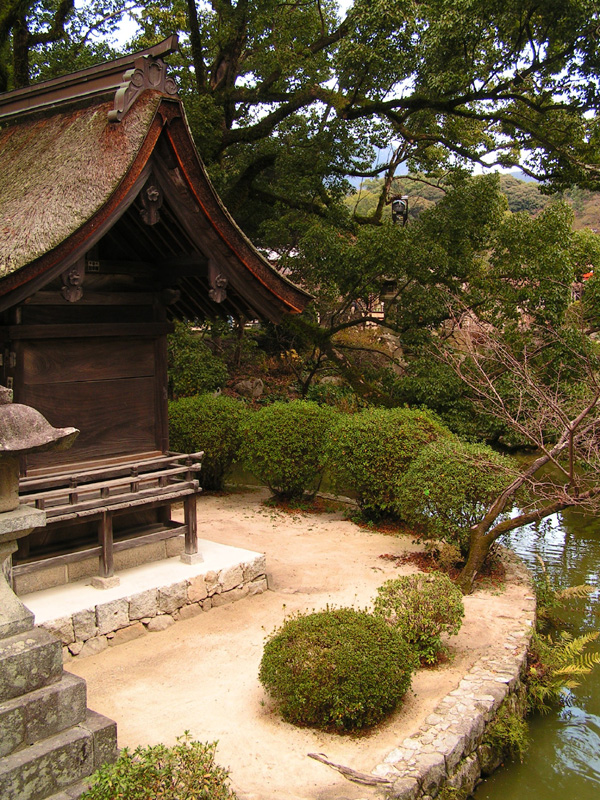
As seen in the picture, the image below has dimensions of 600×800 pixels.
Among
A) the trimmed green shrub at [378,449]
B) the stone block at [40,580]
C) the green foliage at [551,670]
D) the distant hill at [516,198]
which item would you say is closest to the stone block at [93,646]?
the stone block at [40,580]

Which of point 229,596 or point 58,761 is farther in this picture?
point 229,596

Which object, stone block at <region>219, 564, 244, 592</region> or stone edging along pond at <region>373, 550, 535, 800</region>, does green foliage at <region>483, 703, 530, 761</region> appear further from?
stone block at <region>219, 564, 244, 592</region>

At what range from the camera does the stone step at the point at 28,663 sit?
12.0 feet

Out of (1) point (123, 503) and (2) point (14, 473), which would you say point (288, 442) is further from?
(2) point (14, 473)

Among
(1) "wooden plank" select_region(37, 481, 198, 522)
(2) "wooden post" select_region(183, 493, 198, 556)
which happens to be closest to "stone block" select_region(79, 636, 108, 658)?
(1) "wooden plank" select_region(37, 481, 198, 522)

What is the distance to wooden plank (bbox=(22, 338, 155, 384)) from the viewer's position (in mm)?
6961

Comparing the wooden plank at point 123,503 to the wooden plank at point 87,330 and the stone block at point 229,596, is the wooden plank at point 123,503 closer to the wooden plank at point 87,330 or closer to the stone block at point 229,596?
the stone block at point 229,596

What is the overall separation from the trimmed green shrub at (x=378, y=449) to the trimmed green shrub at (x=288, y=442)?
450 millimetres

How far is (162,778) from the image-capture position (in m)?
3.99

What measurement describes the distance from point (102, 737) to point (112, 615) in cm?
282

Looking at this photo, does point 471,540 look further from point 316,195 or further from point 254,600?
point 316,195

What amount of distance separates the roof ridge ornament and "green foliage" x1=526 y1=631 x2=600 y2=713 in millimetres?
6604

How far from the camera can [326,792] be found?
4551 mm

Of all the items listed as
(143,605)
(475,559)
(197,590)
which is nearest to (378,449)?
(475,559)
